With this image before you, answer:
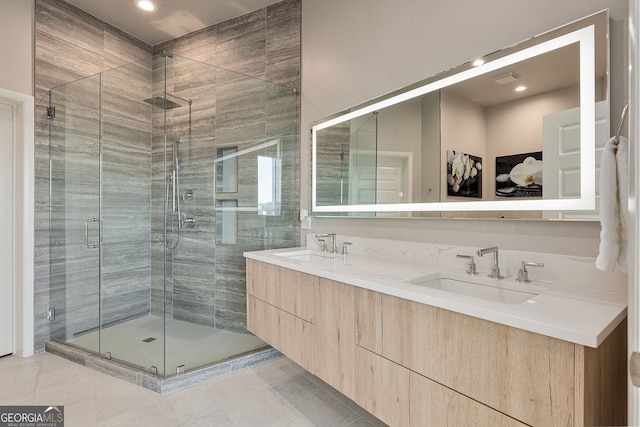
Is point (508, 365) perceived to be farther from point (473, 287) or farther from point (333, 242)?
point (333, 242)

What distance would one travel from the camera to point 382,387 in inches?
53.7

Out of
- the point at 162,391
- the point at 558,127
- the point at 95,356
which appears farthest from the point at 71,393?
the point at 558,127

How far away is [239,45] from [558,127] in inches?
112

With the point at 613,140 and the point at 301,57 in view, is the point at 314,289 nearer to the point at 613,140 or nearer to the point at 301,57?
the point at 613,140

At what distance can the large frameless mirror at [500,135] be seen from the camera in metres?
1.30

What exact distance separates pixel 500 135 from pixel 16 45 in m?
3.52

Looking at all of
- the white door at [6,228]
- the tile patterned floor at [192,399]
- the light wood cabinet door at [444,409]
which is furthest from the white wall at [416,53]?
the white door at [6,228]

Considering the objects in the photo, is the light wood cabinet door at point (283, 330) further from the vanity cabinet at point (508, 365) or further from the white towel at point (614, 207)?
the white towel at point (614, 207)

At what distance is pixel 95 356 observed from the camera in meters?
2.46

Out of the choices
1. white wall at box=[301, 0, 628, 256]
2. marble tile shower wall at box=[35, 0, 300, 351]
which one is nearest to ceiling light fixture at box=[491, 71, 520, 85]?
white wall at box=[301, 0, 628, 256]

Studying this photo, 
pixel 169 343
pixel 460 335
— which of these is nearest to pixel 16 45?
pixel 169 343

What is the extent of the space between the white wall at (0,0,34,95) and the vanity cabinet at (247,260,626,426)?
2762 mm

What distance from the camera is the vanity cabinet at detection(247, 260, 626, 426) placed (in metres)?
0.87

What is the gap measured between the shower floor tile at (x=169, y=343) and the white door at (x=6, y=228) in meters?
0.47
